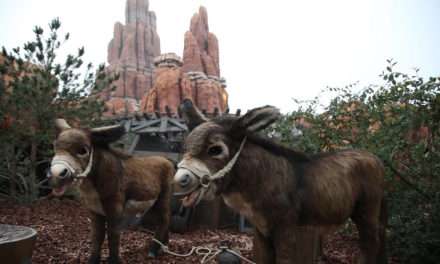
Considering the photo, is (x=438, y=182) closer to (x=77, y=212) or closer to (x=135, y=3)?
(x=77, y=212)

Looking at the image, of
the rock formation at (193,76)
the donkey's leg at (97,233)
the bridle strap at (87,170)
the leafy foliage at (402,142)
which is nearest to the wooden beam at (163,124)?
the leafy foliage at (402,142)

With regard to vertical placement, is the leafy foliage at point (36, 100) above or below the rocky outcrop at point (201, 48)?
below

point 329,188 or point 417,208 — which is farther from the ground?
point 329,188

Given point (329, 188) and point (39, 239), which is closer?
point (329, 188)

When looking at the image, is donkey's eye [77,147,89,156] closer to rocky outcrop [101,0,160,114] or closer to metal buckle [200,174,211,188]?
metal buckle [200,174,211,188]

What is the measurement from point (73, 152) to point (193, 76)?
4379cm

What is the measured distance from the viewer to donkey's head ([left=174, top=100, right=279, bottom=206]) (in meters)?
1.86

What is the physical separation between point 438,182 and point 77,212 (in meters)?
7.11

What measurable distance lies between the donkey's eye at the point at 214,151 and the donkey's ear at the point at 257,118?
20 cm

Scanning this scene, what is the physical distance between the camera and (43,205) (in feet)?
25.9

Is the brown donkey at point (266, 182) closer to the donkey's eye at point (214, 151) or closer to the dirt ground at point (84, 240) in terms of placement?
the donkey's eye at point (214, 151)

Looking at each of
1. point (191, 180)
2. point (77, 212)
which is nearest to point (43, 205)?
point (77, 212)

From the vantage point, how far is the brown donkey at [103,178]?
9.37 feet

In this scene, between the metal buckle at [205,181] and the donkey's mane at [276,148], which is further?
the donkey's mane at [276,148]
